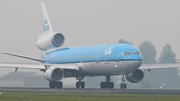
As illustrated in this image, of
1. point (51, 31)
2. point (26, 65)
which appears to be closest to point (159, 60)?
point (51, 31)

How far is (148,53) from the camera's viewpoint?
122 m

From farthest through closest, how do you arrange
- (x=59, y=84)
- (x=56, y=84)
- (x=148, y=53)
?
(x=148, y=53)
(x=59, y=84)
(x=56, y=84)

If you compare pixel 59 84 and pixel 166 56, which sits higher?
pixel 166 56

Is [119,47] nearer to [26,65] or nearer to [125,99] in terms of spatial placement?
[26,65]

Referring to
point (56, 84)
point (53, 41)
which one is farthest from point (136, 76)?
point (53, 41)

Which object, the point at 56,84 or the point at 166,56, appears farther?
the point at 166,56

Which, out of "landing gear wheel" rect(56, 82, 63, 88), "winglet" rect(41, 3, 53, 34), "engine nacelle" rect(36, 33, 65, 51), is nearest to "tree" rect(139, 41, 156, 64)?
"winglet" rect(41, 3, 53, 34)

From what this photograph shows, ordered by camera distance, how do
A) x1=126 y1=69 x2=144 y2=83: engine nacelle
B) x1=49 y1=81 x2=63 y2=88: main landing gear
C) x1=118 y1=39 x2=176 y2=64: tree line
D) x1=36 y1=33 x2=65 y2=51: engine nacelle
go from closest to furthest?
x1=49 y1=81 x2=63 y2=88: main landing gear < x1=126 y1=69 x2=144 y2=83: engine nacelle < x1=36 y1=33 x2=65 y2=51: engine nacelle < x1=118 y1=39 x2=176 y2=64: tree line

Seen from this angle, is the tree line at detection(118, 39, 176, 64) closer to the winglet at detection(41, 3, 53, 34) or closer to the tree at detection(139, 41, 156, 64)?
the tree at detection(139, 41, 156, 64)

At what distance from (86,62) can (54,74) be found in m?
4.02

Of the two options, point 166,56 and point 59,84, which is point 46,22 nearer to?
point 59,84

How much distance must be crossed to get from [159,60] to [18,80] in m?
46.1

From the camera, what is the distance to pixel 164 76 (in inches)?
4407

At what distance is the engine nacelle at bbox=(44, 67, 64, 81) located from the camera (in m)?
68.2
